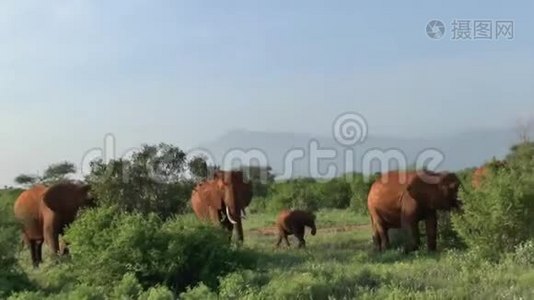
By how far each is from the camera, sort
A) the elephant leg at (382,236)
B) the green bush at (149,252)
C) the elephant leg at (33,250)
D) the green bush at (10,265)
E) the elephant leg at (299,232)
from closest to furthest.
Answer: the green bush at (149,252) → the green bush at (10,265) → the elephant leg at (382,236) → the elephant leg at (33,250) → the elephant leg at (299,232)

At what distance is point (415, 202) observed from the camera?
17.3 meters

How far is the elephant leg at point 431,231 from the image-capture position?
16.8m

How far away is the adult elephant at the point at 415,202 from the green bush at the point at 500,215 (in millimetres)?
2291

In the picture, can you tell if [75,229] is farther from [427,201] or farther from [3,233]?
[427,201]

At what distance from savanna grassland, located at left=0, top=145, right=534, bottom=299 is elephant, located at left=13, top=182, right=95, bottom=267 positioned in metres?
1.66

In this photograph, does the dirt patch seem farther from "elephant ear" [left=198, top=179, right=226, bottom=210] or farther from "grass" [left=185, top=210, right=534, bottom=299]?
"grass" [left=185, top=210, right=534, bottom=299]

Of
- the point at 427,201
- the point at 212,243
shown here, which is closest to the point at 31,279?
the point at 212,243

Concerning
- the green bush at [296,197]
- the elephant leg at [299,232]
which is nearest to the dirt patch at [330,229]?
the elephant leg at [299,232]

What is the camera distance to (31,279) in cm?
1309

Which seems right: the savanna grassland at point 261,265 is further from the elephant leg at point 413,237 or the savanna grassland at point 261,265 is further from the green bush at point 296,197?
the green bush at point 296,197

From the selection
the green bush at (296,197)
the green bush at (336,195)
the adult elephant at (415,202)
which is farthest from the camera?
the green bush at (336,195)

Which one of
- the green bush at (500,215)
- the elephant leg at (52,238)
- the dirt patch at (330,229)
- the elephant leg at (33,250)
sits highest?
the green bush at (500,215)

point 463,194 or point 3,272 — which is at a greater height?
point 463,194

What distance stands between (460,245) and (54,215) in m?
9.20
